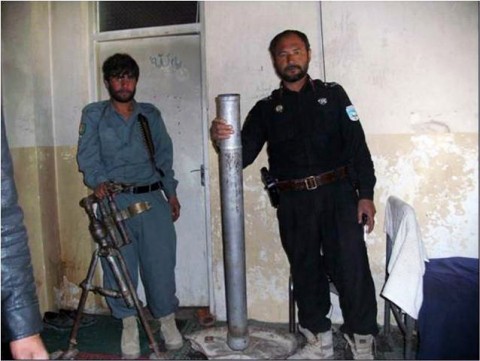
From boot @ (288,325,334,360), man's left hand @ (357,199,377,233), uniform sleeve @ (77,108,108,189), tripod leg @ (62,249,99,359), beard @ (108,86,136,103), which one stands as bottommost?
boot @ (288,325,334,360)

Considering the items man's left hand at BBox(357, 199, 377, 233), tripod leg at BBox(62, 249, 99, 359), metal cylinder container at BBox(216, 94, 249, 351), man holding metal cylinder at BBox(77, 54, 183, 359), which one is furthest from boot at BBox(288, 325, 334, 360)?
tripod leg at BBox(62, 249, 99, 359)

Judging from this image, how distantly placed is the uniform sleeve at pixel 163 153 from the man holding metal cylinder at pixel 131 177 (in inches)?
2.6

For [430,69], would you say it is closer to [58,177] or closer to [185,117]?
[185,117]

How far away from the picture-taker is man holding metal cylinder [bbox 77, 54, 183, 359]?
2463 mm

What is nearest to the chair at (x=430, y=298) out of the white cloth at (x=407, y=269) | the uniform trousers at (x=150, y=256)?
the white cloth at (x=407, y=269)

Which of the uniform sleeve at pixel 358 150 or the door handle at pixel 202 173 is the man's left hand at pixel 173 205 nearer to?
the door handle at pixel 202 173

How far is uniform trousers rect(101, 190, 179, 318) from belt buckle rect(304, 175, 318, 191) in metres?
0.94

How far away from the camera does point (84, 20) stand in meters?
3.03

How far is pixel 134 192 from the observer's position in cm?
249

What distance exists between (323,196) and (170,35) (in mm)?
1720

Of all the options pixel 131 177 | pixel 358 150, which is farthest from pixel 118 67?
pixel 358 150

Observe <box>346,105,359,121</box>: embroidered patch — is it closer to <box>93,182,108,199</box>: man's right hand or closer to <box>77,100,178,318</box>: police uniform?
<box>77,100,178,318</box>: police uniform

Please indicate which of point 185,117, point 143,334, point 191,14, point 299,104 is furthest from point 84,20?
point 143,334

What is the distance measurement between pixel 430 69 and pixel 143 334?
2.67m
